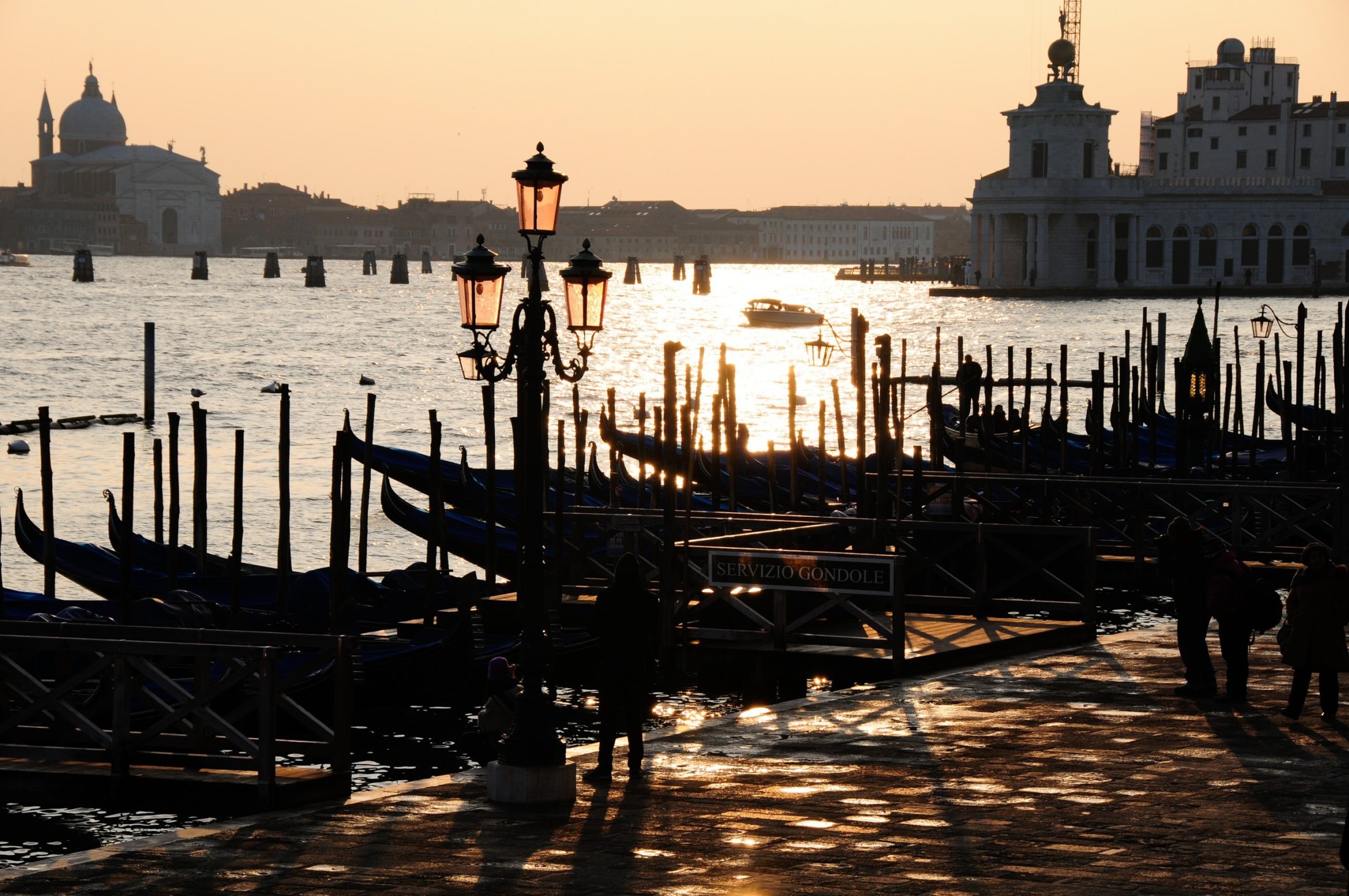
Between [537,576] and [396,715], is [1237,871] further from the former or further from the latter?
[396,715]

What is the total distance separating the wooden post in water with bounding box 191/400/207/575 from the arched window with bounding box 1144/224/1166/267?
332 ft

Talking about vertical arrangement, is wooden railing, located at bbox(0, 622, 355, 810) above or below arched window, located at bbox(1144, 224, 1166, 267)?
below

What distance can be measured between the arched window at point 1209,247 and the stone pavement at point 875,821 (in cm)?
10856

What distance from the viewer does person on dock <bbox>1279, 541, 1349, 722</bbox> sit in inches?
440

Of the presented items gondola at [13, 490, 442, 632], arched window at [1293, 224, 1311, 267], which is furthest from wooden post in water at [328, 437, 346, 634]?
arched window at [1293, 224, 1311, 267]

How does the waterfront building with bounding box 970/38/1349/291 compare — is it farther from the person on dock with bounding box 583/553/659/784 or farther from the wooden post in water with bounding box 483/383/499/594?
the person on dock with bounding box 583/553/659/784

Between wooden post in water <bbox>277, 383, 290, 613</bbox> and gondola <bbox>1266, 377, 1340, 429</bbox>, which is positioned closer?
wooden post in water <bbox>277, 383, 290, 613</bbox>

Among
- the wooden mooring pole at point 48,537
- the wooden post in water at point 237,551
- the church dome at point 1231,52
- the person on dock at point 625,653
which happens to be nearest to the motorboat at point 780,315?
the church dome at point 1231,52

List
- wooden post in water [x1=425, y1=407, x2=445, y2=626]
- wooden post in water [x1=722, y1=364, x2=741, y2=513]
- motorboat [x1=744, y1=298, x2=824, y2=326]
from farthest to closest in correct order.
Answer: motorboat [x1=744, y1=298, x2=824, y2=326]
wooden post in water [x1=722, y1=364, x2=741, y2=513]
wooden post in water [x1=425, y1=407, x2=445, y2=626]

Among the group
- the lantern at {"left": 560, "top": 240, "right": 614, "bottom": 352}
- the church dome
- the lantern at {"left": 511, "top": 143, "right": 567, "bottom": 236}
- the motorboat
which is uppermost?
the church dome

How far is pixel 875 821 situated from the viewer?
9312mm

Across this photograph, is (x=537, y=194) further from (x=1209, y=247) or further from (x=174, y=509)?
(x=1209, y=247)

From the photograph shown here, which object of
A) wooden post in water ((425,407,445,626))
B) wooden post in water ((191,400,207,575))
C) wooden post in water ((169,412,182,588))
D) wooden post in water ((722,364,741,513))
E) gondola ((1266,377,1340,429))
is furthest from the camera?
gondola ((1266,377,1340,429))

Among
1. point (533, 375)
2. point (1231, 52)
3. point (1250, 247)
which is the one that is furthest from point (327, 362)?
point (1231, 52)
